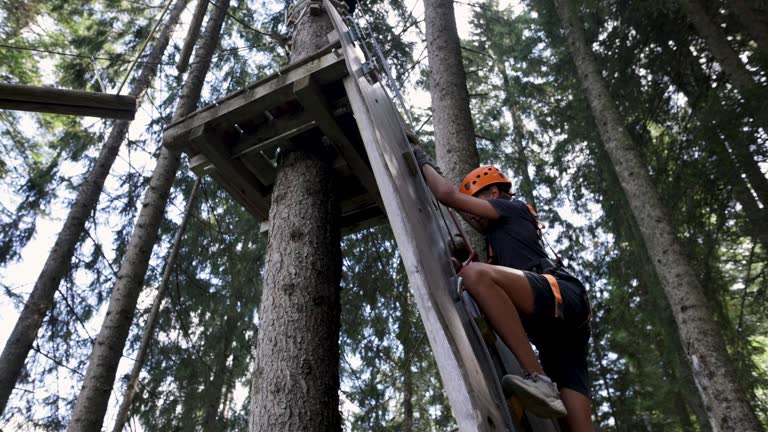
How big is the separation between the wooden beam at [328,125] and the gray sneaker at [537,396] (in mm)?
1844

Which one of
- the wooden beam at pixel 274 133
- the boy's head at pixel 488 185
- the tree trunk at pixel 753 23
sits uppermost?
the tree trunk at pixel 753 23

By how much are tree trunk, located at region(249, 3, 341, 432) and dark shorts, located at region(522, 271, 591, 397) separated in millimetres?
1025

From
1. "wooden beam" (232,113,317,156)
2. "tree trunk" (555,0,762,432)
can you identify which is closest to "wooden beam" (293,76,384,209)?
"wooden beam" (232,113,317,156)

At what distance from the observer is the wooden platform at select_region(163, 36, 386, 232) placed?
115 inches

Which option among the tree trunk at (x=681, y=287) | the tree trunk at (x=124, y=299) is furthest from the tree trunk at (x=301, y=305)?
the tree trunk at (x=681, y=287)

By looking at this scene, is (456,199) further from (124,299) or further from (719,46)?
(719,46)

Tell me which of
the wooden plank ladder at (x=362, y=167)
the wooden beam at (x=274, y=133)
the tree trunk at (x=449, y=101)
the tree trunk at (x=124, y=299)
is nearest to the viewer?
the wooden plank ladder at (x=362, y=167)

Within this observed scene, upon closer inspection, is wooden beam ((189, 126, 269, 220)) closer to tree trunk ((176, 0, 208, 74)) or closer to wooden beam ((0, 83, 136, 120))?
wooden beam ((0, 83, 136, 120))

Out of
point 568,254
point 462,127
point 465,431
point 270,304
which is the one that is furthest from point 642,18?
point 465,431

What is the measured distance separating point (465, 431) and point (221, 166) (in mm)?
2579

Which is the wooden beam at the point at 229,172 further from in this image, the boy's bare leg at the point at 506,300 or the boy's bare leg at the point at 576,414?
the boy's bare leg at the point at 576,414

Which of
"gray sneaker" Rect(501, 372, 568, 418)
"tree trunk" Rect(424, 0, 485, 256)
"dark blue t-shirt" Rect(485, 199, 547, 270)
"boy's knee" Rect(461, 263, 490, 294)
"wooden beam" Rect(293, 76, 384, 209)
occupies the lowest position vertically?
"gray sneaker" Rect(501, 372, 568, 418)

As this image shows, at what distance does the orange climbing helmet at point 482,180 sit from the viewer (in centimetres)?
296

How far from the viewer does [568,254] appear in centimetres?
1051
